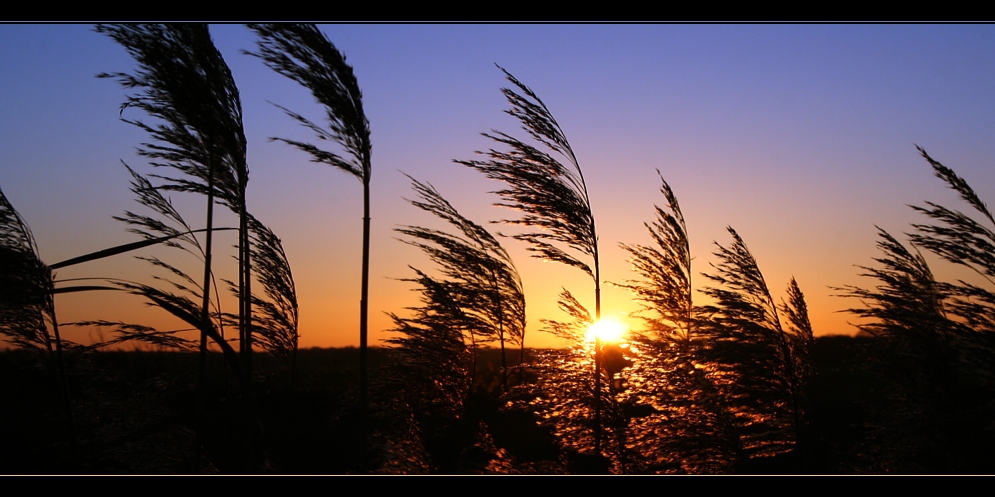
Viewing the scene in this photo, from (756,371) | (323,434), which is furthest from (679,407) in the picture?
(323,434)

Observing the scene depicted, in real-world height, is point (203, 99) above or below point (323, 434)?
above

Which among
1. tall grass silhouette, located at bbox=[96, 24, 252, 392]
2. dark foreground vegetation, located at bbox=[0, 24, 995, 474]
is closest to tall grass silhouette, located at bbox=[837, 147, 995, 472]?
dark foreground vegetation, located at bbox=[0, 24, 995, 474]

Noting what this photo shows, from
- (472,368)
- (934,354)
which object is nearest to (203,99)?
(472,368)

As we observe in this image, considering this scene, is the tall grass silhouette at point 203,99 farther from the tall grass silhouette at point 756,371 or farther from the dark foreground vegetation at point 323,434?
the tall grass silhouette at point 756,371

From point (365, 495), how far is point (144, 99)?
3920 millimetres

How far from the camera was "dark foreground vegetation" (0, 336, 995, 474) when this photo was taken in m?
4.49

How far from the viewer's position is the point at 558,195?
458 centimetres

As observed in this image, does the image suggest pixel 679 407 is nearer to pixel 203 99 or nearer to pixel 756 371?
pixel 756 371

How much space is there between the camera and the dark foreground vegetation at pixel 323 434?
449 cm

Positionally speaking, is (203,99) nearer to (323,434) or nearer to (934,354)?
(323,434)

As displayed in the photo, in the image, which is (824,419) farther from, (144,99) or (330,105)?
(144,99)

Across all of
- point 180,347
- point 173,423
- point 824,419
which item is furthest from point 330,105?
point 824,419

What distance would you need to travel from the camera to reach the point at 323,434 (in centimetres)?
575

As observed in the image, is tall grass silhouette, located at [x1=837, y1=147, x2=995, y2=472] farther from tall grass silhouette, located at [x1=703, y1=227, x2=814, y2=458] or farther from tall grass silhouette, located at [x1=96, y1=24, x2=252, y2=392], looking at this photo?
tall grass silhouette, located at [x1=96, y1=24, x2=252, y2=392]
